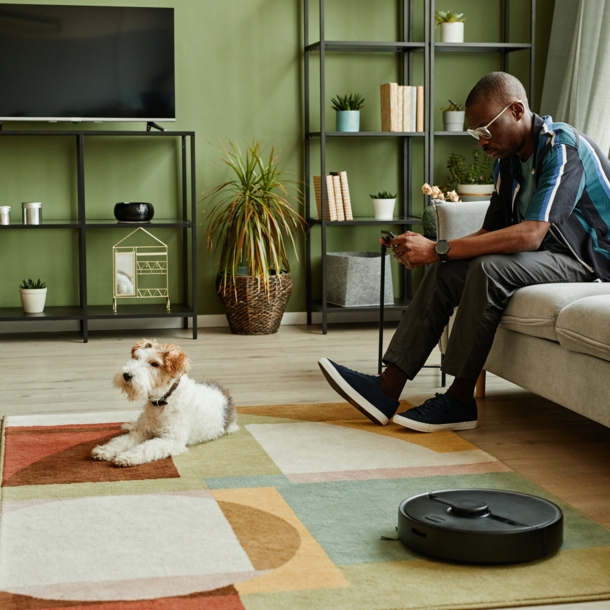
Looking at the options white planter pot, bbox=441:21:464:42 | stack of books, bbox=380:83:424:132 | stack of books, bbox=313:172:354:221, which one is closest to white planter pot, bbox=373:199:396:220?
stack of books, bbox=313:172:354:221

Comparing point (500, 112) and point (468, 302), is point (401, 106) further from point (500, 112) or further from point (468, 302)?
point (468, 302)

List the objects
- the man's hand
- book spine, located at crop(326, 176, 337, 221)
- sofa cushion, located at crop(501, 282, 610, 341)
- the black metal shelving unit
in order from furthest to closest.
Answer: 1. book spine, located at crop(326, 176, 337, 221)
2. the black metal shelving unit
3. the man's hand
4. sofa cushion, located at crop(501, 282, 610, 341)

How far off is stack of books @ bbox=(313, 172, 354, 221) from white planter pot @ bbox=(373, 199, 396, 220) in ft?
0.53

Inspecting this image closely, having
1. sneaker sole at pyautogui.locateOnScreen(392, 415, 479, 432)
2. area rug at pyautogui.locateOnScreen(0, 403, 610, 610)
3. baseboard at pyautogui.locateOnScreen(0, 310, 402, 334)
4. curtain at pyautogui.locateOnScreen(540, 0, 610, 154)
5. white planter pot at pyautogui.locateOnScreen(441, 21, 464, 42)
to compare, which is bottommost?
Answer: area rug at pyautogui.locateOnScreen(0, 403, 610, 610)

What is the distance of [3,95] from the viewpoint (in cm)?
422

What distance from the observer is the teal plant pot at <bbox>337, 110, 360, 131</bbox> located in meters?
4.54

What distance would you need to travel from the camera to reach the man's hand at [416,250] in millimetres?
2551

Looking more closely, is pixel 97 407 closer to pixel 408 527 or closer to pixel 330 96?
pixel 408 527

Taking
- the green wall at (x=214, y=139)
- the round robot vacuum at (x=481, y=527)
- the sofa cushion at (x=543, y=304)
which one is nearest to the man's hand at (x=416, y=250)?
the sofa cushion at (x=543, y=304)

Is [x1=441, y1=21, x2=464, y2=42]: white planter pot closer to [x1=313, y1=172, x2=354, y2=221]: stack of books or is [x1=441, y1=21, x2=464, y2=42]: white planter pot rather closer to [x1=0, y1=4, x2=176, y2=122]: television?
[x1=313, y1=172, x2=354, y2=221]: stack of books

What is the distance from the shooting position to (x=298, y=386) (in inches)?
123

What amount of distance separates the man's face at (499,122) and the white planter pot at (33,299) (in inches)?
101

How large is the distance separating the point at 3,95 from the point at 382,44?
1901 millimetres

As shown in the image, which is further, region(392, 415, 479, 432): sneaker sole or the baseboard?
the baseboard
